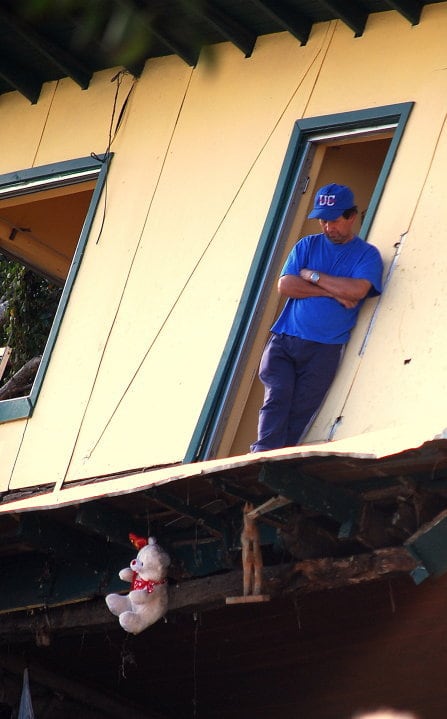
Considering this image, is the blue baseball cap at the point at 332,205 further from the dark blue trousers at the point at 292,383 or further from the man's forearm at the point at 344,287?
the dark blue trousers at the point at 292,383

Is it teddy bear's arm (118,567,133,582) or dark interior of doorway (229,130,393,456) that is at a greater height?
dark interior of doorway (229,130,393,456)

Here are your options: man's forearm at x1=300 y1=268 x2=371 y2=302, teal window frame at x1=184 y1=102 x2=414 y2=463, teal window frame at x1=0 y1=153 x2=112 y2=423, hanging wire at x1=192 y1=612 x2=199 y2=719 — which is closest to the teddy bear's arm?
hanging wire at x1=192 y1=612 x2=199 y2=719

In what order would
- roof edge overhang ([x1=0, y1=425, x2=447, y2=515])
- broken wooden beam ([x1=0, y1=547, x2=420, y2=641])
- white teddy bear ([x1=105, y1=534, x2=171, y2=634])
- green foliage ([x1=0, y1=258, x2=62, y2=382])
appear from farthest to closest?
green foliage ([x1=0, y1=258, x2=62, y2=382])
white teddy bear ([x1=105, y1=534, x2=171, y2=634])
broken wooden beam ([x1=0, y1=547, x2=420, y2=641])
roof edge overhang ([x1=0, y1=425, x2=447, y2=515])

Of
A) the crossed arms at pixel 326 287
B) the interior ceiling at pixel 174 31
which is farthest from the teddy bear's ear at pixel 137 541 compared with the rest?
the interior ceiling at pixel 174 31

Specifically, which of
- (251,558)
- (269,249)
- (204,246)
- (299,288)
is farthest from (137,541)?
(204,246)

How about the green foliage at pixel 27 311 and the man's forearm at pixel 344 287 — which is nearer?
the man's forearm at pixel 344 287

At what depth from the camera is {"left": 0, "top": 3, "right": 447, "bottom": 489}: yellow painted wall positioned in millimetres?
7965

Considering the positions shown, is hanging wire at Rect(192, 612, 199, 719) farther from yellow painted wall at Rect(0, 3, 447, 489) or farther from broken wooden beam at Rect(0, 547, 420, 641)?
yellow painted wall at Rect(0, 3, 447, 489)

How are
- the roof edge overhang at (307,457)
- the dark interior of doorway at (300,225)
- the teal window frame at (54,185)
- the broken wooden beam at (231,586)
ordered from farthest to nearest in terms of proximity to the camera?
1. the teal window frame at (54,185)
2. the dark interior of doorway at (300,225)
3. the broken wooden beam at (231,586)
4. the roof edge overhang at (307,457)

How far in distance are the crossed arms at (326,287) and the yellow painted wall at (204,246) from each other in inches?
8.0

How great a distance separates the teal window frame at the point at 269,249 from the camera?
8.38 m

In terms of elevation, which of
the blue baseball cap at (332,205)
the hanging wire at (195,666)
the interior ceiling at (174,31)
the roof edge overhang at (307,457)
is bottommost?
the hanging wire at (195,666)

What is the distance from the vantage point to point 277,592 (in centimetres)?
748

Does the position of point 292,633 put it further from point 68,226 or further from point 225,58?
point 68,226
